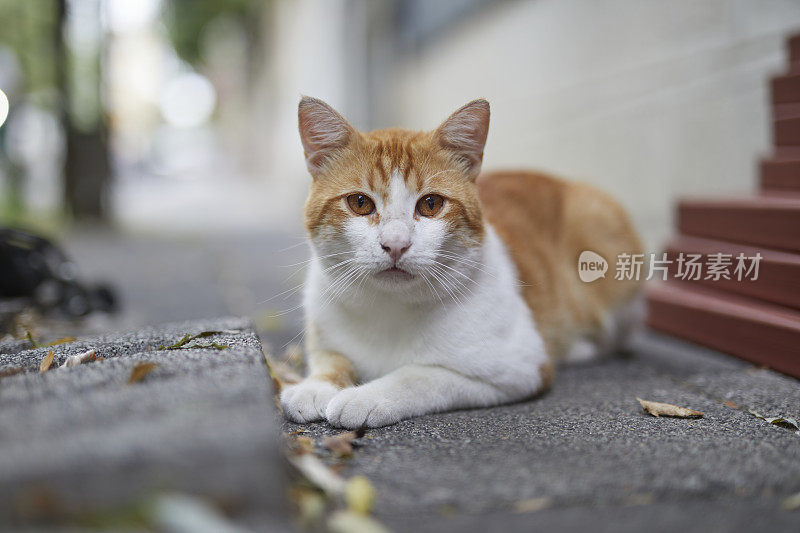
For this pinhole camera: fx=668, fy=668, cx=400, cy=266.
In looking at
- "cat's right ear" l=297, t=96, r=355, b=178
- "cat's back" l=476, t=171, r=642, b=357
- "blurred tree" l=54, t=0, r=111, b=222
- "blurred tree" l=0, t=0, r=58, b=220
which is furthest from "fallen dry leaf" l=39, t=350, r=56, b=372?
"blurred tree" l=0, t=0, r=58, b=220

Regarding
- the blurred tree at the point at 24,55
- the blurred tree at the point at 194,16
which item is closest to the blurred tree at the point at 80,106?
the blurred tree at the point at 24,55

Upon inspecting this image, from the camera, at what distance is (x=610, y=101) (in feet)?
14.8

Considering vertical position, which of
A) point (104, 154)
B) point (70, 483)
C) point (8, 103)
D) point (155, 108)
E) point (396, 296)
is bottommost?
point (70, 483)

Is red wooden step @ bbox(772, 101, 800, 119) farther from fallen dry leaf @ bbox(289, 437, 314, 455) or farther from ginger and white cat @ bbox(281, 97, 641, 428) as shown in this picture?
fallen dry leaf @ bbox(289, 437, 314, 455)

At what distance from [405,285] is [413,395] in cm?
32

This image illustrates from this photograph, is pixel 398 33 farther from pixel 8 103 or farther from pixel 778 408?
pixel 778 408

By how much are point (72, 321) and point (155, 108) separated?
39.0 meters

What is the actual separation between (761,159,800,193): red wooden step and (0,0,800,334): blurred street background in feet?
2.42

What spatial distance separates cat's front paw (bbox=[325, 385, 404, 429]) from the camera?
181cm

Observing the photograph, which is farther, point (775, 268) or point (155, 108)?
point (155, 108)

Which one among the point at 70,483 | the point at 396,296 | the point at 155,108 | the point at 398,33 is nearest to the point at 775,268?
the point at 396,296

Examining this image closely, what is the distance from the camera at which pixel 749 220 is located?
2650 millimetres

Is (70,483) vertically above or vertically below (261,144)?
below

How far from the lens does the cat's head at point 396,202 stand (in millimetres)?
1825
